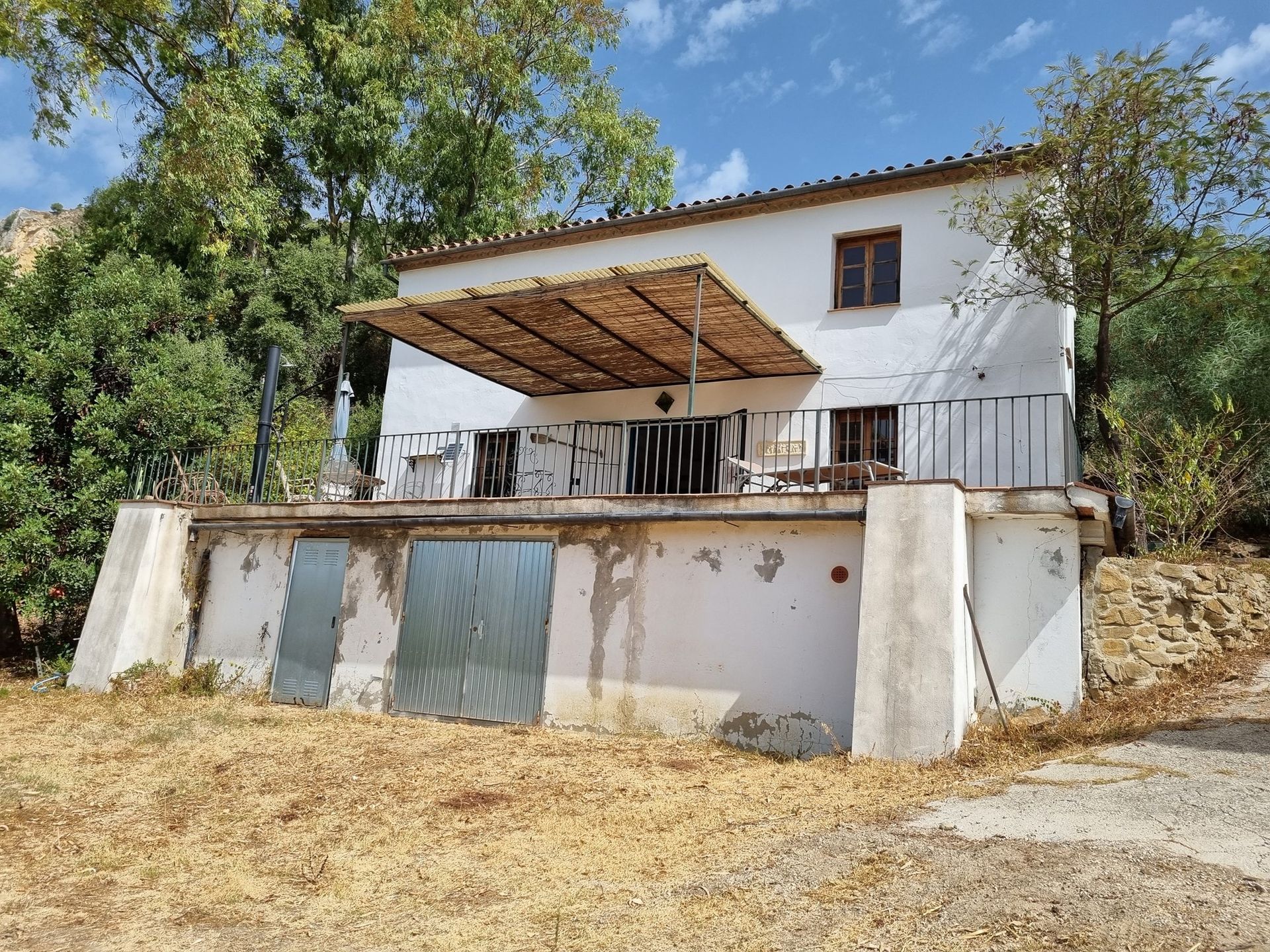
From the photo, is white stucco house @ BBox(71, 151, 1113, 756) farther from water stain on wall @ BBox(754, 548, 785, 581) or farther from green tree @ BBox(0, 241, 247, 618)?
green tree @ BBox(0, 241, 247, 618)

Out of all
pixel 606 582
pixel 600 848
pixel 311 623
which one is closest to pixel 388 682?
pixel 311 623

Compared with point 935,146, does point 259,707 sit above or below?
below

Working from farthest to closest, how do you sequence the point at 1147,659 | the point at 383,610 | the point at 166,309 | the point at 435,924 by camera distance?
the point at 166,309 < the point at 383,610 < the point at 1147,659 < the point at 435,924

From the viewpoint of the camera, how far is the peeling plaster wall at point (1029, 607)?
789 cm

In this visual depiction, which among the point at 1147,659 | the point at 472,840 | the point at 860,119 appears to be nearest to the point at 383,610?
the point at 472,840

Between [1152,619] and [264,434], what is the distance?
432 inches

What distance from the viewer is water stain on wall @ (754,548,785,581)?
8.34 meters

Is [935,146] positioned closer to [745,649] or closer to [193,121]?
[745,649]

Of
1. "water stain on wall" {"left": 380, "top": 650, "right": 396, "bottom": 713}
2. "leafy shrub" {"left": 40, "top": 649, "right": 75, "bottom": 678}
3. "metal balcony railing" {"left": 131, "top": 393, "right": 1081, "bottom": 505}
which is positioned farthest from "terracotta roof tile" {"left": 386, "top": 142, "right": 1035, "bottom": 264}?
"leafy shrub" {"left": 40, "top": 649, "right": 75, "bottom": 678}

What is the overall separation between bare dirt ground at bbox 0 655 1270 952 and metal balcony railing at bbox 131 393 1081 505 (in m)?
3.08

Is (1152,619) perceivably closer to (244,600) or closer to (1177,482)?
(1177,482)

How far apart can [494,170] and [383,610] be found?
14.8 metres

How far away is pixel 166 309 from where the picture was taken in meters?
13.8

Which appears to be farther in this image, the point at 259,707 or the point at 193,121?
the point at 193,121
